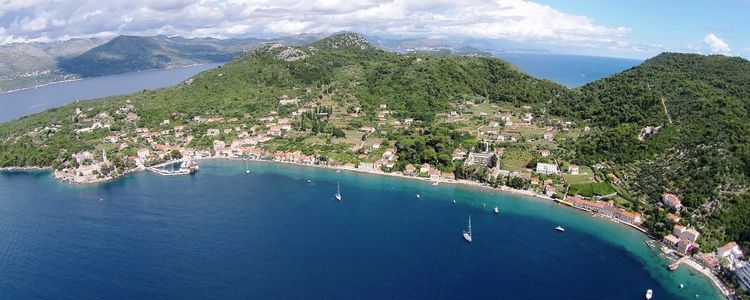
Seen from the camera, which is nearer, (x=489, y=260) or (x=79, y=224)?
(x=489, y=260)

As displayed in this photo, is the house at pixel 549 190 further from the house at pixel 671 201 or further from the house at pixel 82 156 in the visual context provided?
the house at pixel 82 156

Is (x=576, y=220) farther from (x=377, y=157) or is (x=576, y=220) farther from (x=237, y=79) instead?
(x=237, y=79)

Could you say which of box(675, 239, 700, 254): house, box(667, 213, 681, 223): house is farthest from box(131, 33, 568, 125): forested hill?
box(675, 239, 700, 254): house

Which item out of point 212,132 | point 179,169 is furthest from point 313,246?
point 212,132

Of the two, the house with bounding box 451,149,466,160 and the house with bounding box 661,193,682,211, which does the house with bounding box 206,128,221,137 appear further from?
the house with bounding box 661,193,682,211

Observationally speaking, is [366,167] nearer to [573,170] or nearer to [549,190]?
[549,190]

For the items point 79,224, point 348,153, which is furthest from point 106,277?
point 348,153
